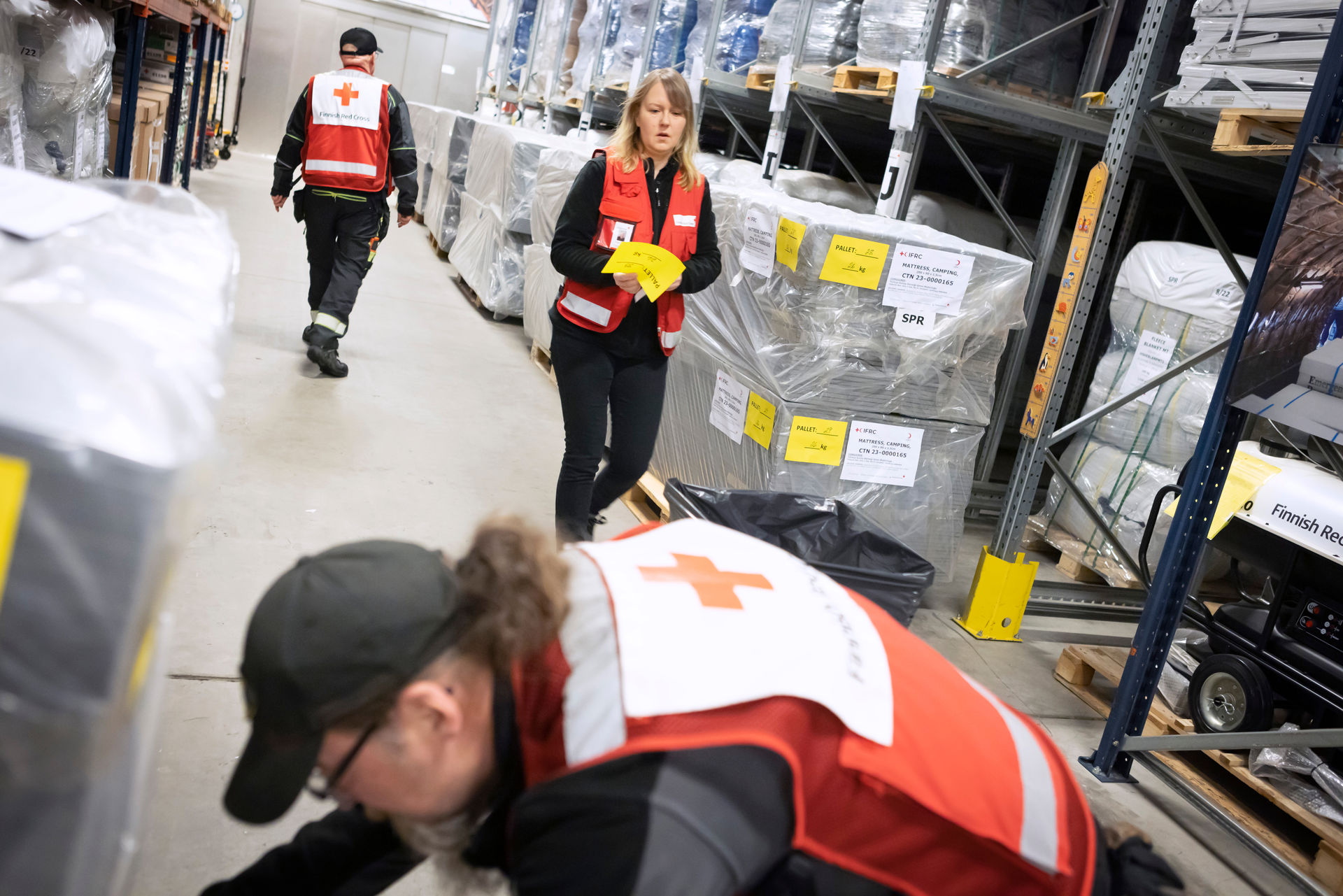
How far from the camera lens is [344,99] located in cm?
518

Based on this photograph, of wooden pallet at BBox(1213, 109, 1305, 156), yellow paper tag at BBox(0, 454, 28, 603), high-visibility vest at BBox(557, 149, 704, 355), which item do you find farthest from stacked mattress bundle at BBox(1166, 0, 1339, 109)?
yellow paper tag at BBox(0, 454, 28, 603)

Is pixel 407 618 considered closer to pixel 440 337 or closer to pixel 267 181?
pixel 440 337

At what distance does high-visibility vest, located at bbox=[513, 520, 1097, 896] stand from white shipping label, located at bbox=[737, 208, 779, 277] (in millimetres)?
2526

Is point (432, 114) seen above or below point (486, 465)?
above

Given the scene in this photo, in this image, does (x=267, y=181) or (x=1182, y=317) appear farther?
(x=267, y=181)

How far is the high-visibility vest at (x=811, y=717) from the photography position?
3.57 feet

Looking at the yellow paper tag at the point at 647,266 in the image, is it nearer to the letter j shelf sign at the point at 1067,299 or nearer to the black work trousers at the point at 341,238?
the letter j shelf sign at the point at 1067,299

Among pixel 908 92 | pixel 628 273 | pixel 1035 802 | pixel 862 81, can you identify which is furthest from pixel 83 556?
pixel 862 81

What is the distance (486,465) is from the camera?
4.58 meters

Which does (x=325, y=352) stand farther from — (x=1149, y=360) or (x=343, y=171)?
(x=1149, y=360)

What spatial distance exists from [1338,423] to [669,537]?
73.9 inches

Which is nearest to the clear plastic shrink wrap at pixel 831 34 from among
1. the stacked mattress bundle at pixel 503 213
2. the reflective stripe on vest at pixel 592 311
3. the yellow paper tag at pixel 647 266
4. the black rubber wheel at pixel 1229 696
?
the stacked mattress bundle at pixel 503 213

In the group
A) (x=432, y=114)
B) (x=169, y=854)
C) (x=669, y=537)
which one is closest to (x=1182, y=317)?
(x=669, y=537)

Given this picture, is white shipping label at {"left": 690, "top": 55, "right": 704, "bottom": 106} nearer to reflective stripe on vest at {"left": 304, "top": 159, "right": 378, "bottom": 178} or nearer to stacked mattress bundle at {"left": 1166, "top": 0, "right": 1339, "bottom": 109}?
reflective stripe on vest at {"left": 304, "top": 159, "right": 378, "bottom": 178}
